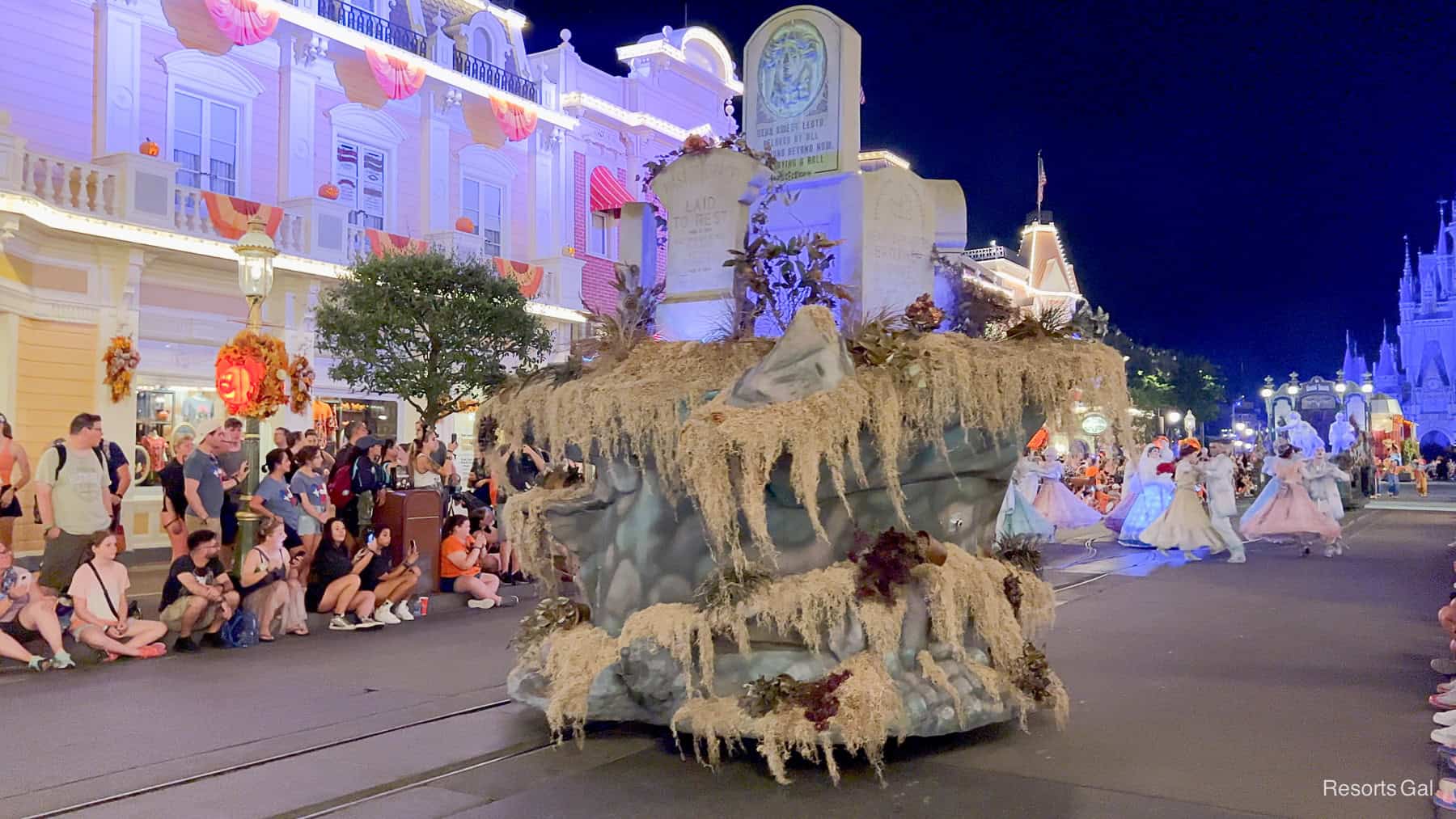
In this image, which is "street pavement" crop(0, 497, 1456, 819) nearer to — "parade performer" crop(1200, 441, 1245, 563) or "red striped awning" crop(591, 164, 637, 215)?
"parade performer" crop(1200, 441, 1245, 563)

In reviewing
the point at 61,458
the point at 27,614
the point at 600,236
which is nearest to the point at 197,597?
the point at 27,614

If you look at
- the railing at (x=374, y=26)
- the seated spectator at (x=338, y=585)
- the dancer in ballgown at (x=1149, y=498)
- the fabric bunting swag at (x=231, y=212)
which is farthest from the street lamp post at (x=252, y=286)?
the dancer in ballgown at (x=1149, y=498)

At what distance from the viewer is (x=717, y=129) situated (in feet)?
95.5

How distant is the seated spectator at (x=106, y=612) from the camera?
26.3ft

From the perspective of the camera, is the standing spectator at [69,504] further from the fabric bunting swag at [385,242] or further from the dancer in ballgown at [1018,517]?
the dancer in ballgown at [1018,517]

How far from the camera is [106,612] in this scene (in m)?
8.11

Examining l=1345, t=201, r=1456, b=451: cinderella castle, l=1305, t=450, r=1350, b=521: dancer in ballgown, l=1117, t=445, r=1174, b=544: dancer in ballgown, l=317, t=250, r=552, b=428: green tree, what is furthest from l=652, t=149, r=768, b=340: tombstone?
l=1345, t=201, r=1456, b=451: cinderella castle

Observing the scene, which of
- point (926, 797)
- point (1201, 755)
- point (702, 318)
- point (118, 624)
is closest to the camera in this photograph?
point (926, 797)

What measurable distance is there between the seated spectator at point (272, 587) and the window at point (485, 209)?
13.8 meters

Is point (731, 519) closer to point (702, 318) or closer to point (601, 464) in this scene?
point (601, 464)

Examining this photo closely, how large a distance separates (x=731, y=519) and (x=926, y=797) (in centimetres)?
160

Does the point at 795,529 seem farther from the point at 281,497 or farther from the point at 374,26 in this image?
the point at 374,26

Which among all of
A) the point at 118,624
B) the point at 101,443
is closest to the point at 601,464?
the point at 118,624

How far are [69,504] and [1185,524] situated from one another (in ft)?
46.8
